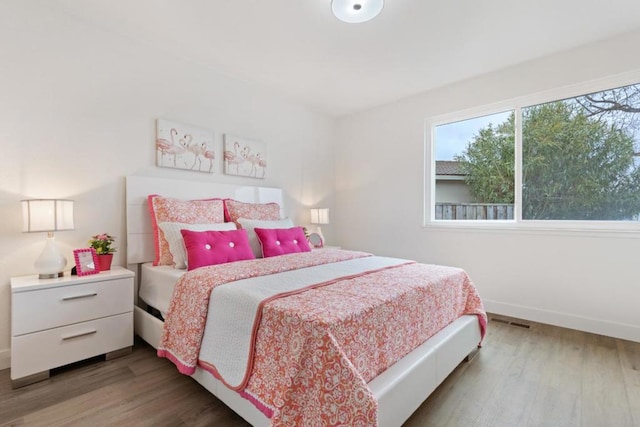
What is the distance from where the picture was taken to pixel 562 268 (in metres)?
2.74

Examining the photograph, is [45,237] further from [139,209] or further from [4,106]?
[4,106]

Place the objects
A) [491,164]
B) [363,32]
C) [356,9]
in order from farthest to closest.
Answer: [491,164], [363,32], [356,9]

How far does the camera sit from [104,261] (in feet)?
7.32

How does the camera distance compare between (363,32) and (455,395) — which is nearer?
(455,395)

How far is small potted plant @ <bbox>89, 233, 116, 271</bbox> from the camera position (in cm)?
222

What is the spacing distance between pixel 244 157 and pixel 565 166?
10.4ft

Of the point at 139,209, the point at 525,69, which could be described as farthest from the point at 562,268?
the point at 139,209

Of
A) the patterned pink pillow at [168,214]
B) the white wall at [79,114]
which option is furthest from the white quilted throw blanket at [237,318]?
the white wall at [79,114]

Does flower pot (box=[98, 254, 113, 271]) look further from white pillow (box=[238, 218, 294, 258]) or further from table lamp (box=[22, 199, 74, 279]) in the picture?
white pillow (box=[238, 218, 294, 258])

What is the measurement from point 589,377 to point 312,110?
151 inches

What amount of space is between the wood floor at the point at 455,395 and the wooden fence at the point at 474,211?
54.2 inches

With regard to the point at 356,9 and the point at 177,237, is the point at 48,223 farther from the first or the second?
the point at 356,9

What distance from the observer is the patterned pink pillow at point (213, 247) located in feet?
6.97

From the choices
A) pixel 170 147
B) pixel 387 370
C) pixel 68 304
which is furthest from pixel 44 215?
pixel 387 370
